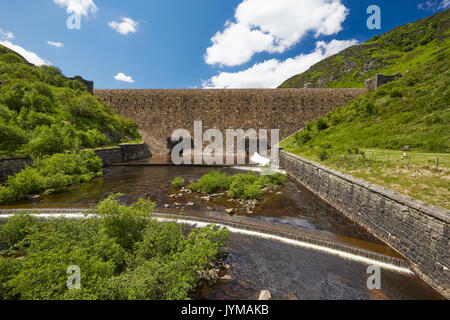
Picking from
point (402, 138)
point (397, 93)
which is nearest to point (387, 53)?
point (397, 93)

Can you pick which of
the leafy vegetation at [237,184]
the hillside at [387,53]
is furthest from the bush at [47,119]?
the hillside at [387,53]

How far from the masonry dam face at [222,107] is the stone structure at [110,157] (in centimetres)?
700

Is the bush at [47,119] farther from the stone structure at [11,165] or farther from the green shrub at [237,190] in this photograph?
the green shrub at [237,190]

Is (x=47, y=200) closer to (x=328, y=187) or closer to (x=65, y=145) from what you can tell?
(x=65, y=145)

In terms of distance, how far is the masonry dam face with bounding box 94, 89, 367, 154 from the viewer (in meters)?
40.6

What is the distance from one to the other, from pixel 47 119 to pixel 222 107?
29.3m

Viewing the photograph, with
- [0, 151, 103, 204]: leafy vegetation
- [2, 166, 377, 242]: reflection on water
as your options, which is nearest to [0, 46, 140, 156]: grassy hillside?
[0, 151, 103, 204]: leafy vegetation

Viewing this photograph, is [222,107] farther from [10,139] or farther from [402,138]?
[10,139]

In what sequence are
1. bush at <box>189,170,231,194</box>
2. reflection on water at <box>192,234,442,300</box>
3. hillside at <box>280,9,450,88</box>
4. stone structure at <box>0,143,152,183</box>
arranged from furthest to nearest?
hillside at <box>280,9,450,88</box> → stone structure at <box>0,143,152,183</box> → bush at <box>189,170,231,194</box> → reflection on water at <box>192,234,442,300</box>

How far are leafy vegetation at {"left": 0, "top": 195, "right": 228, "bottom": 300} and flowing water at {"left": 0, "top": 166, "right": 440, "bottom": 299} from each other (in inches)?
41.7

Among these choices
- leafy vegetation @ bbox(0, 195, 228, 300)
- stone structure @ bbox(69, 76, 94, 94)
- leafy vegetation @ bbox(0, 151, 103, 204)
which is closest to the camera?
leafy vegetation @ bbox(0, 195, 228, 300)

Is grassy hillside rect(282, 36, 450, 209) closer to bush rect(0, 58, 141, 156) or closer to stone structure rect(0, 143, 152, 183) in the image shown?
stone structure rect(0, 143, 152, 183)

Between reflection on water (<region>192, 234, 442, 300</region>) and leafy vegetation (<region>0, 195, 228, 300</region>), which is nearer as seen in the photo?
leafy vegetation (<region>0, 195, 228, 300</region>)
